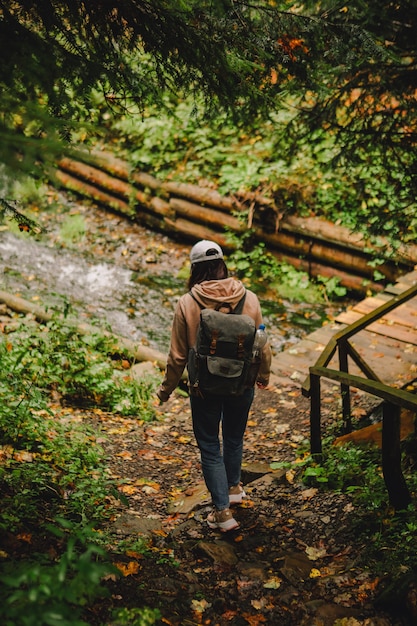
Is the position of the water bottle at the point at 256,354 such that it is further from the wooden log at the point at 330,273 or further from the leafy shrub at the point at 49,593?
the wooden log at the point at 330,273

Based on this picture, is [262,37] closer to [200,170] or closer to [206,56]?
[206,56]

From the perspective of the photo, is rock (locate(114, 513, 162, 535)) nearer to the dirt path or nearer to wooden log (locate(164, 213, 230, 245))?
the dirt path

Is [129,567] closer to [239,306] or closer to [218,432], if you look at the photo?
[218,432]

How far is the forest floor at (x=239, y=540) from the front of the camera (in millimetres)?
3160

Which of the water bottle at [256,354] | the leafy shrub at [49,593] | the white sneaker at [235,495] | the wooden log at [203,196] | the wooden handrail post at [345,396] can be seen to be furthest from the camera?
the wooden log at [203,196]

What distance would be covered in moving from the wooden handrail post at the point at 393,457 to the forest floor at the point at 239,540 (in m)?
0.38

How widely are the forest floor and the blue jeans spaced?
39 centimetres

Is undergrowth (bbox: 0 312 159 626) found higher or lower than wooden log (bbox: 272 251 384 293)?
lower

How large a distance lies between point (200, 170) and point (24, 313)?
588 cm

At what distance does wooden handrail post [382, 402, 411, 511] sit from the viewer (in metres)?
3.82

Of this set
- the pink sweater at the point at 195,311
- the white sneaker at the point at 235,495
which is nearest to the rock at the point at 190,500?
the white sneaker at the point at 235,495

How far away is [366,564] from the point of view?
3.52m

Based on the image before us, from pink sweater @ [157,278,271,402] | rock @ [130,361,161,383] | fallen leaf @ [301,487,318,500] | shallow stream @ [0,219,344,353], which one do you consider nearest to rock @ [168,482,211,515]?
fallen leaf @ [301,487,318,500]

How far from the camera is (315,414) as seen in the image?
5.18 m
